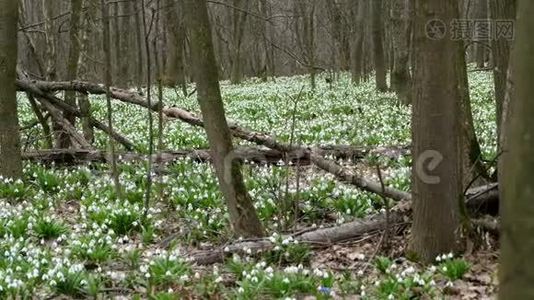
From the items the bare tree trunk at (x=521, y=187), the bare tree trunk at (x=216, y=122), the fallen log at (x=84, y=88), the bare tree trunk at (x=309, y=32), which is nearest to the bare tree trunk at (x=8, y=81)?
the fallen log at (x=84, y=88)

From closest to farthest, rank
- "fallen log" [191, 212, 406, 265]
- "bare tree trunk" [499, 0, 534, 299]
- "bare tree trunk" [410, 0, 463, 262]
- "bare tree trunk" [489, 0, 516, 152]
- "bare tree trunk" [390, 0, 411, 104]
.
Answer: "bare tree trunk" [499, 0, 534, 299]
"bare tree trunk" [410, 0, 463, 262]
"fallen log" [191, 212, 406, 265]
"bare tree trunk" [489, 0, 516, 152]
"bare tree trunk" [390, 0, 411, 104]

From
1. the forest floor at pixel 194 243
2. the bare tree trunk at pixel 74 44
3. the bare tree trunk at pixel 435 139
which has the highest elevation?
the bare tree trunk at pixel 74 44

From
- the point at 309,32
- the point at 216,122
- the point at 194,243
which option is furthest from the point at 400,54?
the point at 309,32

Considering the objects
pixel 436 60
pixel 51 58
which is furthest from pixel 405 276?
pixel 51 58

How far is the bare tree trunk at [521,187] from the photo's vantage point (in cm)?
169

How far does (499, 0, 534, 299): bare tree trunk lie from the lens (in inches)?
66.6

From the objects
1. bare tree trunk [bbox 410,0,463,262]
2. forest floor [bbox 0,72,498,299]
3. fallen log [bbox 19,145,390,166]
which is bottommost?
forest floor [bbox 0,72,498,299]

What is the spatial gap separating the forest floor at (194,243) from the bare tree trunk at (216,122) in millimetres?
286

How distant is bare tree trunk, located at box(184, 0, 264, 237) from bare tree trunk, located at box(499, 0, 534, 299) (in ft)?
13.1

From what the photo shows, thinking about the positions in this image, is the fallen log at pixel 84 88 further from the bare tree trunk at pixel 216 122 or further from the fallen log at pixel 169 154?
the bare tree trunk at pixel 216 122

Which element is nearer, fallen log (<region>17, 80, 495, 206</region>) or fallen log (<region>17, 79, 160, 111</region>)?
fallen log (<region>17, 80, 495, 206</region>)

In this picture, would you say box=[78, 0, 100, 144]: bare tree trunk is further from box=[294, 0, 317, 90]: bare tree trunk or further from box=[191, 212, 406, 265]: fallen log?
box=[294, 0, 317, 90]: bare tree trunk

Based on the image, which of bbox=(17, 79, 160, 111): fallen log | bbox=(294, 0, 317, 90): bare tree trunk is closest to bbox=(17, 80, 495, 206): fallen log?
bbox=(17, 79, 160, 111): fallen log

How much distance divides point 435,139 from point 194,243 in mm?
2724
